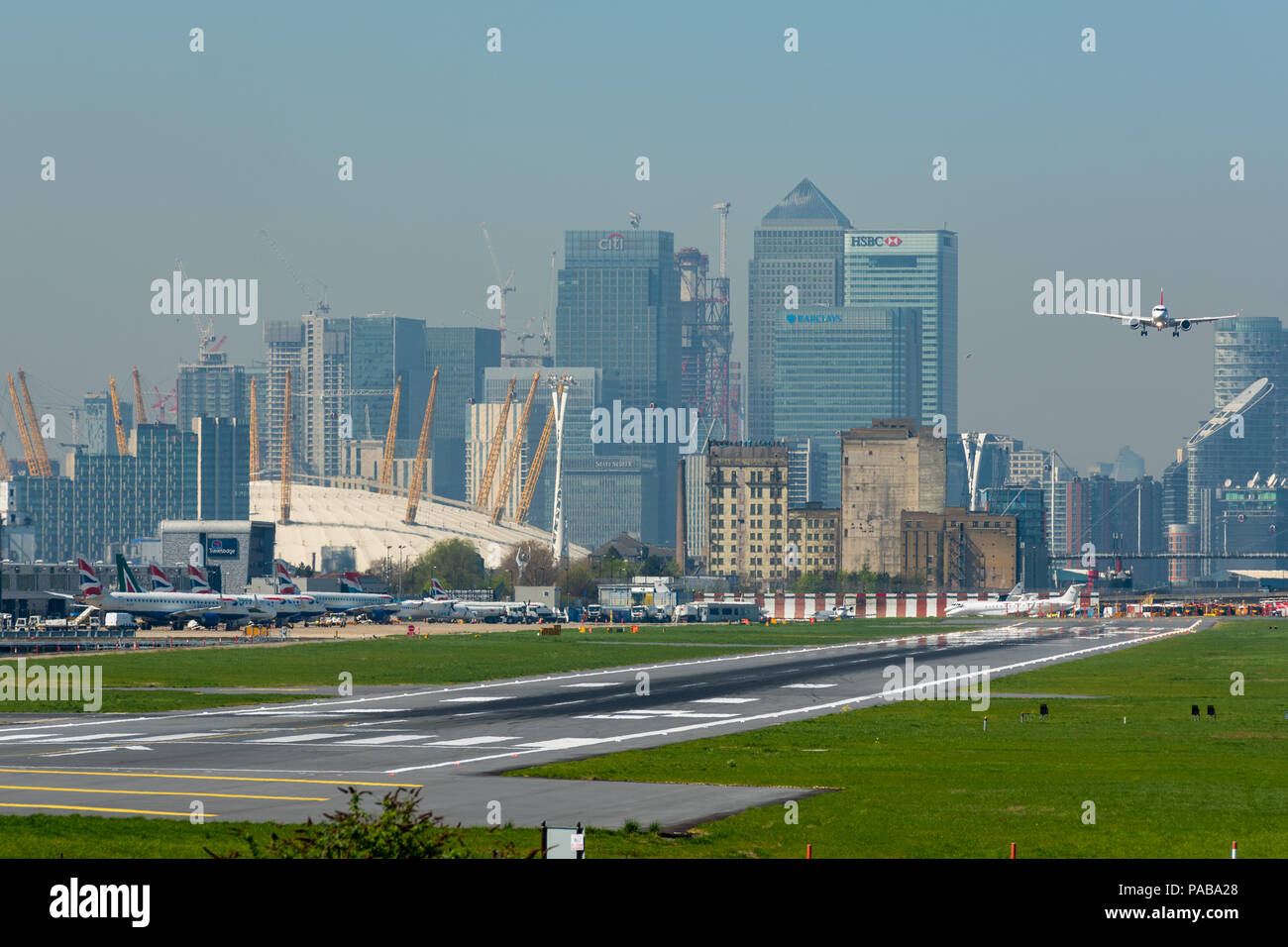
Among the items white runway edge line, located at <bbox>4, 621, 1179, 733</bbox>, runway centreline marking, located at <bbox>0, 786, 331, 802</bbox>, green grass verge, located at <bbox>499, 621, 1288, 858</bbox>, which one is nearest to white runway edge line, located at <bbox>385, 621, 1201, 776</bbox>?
green grass verge, located at <bbox>499, 621, 1288, 858</bbox>

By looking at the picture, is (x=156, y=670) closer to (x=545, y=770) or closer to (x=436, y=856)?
(x=545, y=770)

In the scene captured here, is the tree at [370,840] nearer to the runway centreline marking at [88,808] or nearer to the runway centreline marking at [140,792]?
the runway centreline marking at [88,808]

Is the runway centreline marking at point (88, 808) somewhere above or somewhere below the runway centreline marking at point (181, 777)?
above

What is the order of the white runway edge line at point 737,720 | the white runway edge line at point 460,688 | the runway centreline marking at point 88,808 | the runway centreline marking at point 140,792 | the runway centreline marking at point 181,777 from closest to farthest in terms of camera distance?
the runway centreline marking at point 88,808, the runway centreline marking at point 140,792, the runway centreline marking at point 181,777, the white runway edge line at point 737,720, the white runway edge line at point 460,688

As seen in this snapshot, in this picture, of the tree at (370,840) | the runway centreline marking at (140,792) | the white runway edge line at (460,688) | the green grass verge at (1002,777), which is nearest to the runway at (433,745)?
the runway centreline marking at (140,792)

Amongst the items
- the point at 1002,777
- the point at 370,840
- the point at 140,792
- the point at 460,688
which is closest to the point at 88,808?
the point at 140,792

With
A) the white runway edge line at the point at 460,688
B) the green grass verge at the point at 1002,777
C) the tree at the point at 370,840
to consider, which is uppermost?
the tree at the point at 370,840
